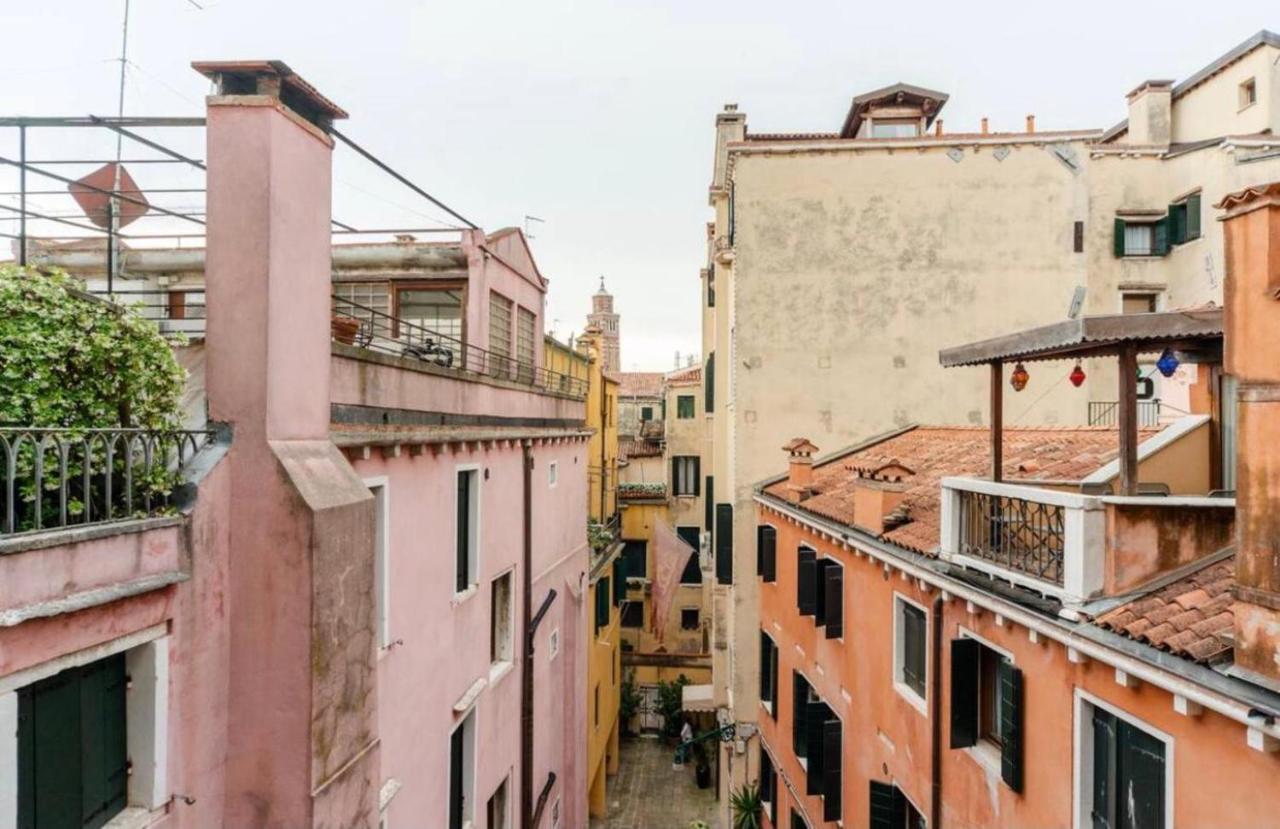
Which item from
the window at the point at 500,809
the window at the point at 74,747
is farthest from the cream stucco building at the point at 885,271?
the window at the point at 74,747

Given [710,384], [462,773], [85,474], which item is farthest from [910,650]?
[710,384]

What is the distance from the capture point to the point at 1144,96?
20234 millimetres

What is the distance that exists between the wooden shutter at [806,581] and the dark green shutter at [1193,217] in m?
13.0

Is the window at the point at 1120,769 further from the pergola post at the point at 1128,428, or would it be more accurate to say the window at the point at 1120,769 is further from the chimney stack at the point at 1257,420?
the pergola post at the point at 1128,428

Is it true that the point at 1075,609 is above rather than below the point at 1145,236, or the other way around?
below

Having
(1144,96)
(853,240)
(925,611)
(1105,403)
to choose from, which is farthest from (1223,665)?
(1144,96)

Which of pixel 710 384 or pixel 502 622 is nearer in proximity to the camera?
pixel 502 622

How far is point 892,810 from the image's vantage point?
894 centimetres

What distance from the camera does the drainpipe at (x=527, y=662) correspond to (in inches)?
519

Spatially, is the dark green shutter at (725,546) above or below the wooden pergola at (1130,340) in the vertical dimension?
below

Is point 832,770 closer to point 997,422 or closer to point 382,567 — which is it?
point 997,422

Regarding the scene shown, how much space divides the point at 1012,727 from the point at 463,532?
23.3 ft

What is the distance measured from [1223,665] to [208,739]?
6390 millimetres

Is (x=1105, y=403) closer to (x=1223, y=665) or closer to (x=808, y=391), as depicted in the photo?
(x=808, y=391)
